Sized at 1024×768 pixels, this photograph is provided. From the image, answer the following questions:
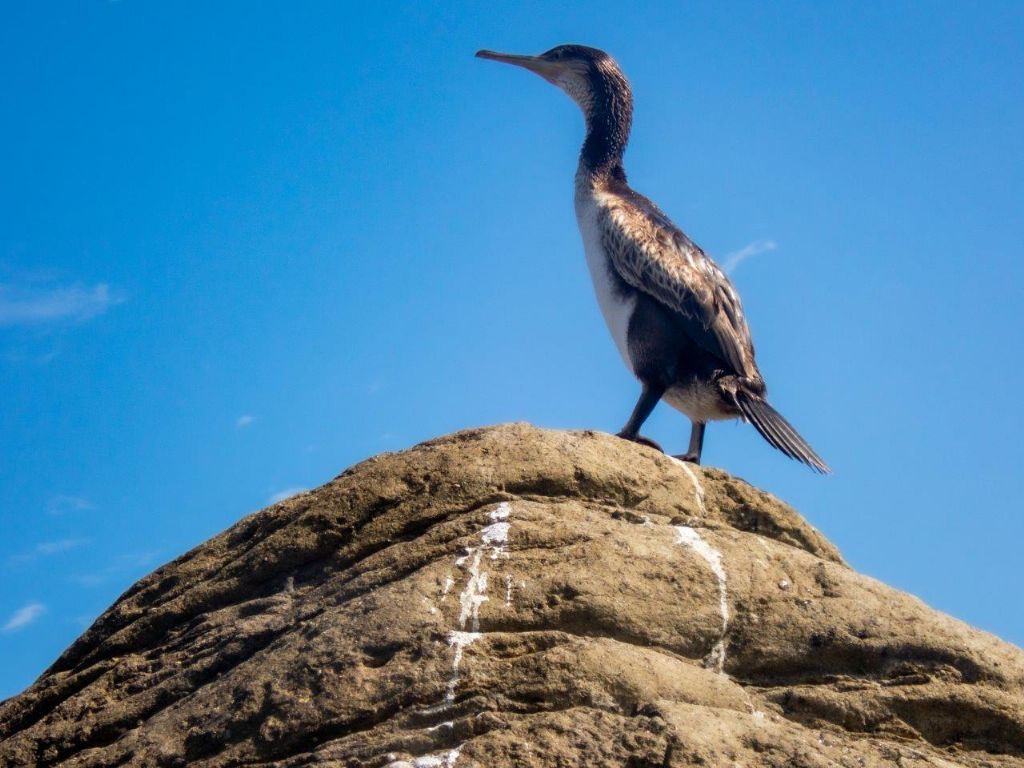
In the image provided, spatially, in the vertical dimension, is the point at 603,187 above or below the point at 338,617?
above

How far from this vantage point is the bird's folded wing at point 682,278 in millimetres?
11398

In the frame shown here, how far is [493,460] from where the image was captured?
7.78 meters

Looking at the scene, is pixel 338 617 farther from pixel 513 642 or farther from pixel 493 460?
pixel 493 460

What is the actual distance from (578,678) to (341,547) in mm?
1860

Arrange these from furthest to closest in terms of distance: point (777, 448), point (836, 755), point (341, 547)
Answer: point (777, 448)
point (341, 547)
point (836, 755)

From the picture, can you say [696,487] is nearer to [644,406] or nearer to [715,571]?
[715,571]

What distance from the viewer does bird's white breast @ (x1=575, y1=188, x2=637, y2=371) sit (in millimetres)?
12008

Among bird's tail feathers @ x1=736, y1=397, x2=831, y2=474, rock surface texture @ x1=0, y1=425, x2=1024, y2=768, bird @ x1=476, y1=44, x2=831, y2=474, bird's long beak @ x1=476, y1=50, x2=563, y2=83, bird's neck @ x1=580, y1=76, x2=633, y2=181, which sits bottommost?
rock surface texture @ x1=0, y1=425, x2=1024, y2=768

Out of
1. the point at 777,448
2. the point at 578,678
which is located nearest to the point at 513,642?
the point at 578,678

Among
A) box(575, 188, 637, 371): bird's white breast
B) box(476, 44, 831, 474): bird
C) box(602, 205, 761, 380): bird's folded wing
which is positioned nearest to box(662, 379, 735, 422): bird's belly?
box(476, 44, 831, 474): bird

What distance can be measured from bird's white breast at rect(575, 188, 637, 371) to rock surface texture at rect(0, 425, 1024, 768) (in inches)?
150

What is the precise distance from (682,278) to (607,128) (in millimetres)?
2649

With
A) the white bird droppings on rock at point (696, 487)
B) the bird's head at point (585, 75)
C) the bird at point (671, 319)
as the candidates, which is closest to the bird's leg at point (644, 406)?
the bird at point (671, 319)

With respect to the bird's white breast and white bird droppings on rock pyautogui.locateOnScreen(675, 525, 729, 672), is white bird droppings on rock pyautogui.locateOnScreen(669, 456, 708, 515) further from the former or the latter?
the bird's white breast
